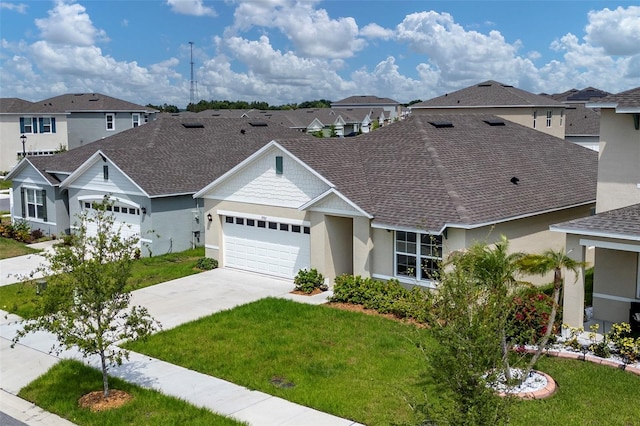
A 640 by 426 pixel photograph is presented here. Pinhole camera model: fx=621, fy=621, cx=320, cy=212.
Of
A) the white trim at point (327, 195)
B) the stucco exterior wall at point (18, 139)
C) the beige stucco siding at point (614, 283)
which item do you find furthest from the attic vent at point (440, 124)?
the stucco exterior wall at point (18, 139)

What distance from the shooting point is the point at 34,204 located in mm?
31453

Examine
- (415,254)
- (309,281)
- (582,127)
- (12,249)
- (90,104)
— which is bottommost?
(12,249)

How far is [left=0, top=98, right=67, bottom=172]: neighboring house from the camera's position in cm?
5672

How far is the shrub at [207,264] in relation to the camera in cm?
2335

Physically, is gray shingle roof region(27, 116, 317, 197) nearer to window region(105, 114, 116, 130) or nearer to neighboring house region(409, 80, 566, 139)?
neighboring house region(409, 80, 566, 139)

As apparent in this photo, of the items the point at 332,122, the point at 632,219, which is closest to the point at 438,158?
the point at 632,219

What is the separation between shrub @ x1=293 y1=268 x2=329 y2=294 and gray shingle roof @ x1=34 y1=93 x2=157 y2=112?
44.4 meters

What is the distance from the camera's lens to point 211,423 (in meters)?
10.9

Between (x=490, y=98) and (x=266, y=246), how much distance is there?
28.0 m

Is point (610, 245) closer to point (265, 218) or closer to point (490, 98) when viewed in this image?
point (265, 218)

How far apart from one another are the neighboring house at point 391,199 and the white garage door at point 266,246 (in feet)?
0.12

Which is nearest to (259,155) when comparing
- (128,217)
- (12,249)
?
(128,217)

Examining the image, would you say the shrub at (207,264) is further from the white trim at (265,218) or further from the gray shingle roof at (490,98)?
the gray shingle roof at (490,98)

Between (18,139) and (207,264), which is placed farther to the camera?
(18,139)
